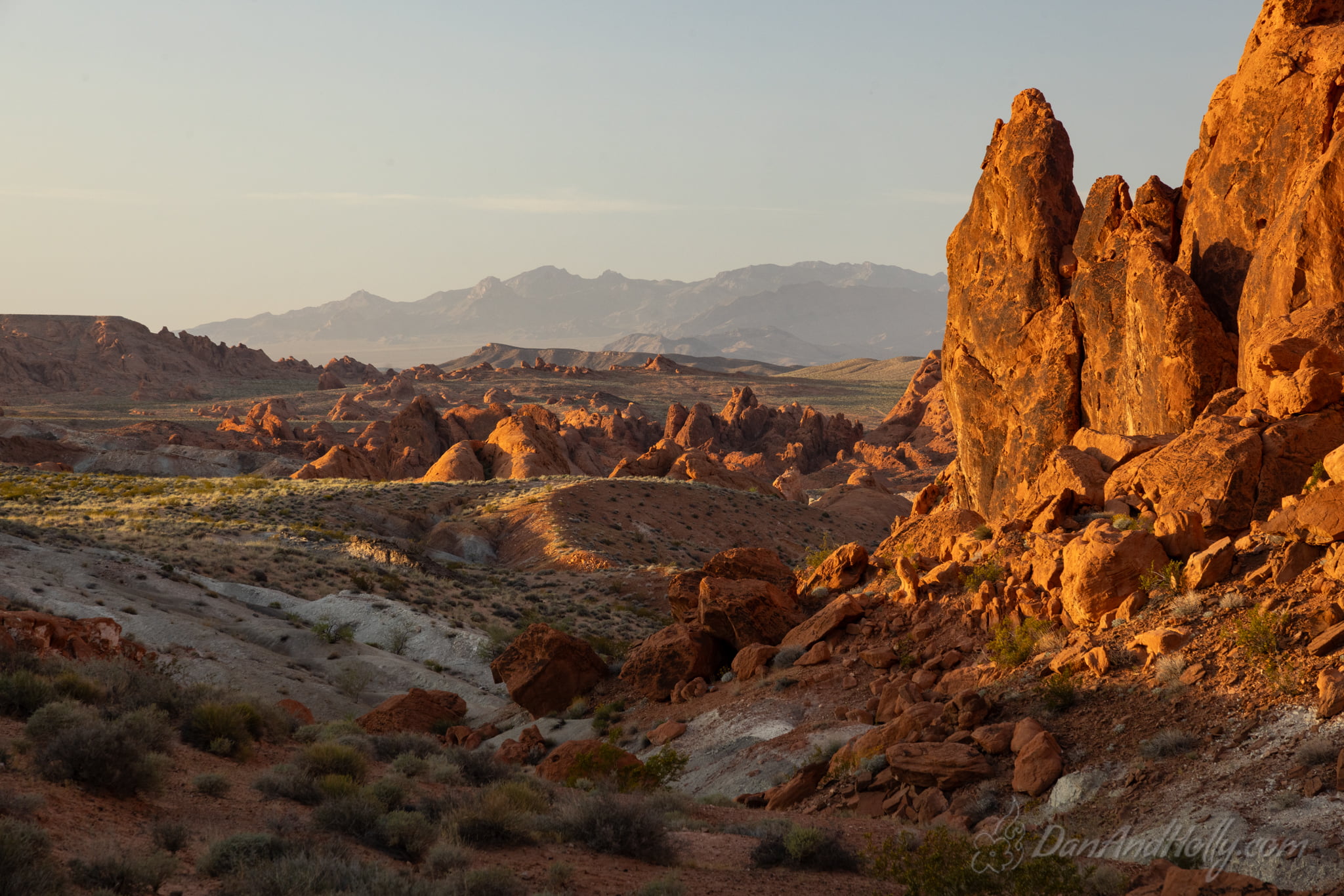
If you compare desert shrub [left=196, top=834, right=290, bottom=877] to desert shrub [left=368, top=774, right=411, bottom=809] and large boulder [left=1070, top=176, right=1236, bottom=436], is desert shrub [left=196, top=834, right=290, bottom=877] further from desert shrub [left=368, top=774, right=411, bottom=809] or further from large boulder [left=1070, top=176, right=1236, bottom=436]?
large boulder [left=1070, top=176, right=1236, bottom=436]

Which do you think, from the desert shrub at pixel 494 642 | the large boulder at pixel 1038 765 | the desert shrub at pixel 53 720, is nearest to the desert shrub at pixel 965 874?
the large boulder at pixel 1038 765

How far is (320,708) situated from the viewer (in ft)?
68.2

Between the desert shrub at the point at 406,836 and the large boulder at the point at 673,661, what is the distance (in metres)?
9.82

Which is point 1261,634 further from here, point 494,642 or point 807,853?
point 494,642

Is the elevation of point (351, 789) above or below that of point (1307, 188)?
below

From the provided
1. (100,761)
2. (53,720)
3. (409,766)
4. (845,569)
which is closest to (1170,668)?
(409,766)

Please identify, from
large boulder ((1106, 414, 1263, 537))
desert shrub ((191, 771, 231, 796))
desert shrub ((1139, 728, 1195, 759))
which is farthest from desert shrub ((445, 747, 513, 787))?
large boulder ((1106, 414, 1263, 537))

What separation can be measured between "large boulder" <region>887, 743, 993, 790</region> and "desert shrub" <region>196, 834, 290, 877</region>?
7.05 m

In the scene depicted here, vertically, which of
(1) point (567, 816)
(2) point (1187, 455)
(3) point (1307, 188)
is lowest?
(1) point (567, 816)

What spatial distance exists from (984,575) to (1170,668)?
4.72m

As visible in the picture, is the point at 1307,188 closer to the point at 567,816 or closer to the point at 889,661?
the point at 889,661

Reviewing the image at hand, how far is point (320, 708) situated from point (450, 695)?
2826 mm

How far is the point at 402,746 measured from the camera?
14.0 metres

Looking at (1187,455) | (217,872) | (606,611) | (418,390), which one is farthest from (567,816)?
(418,390)
